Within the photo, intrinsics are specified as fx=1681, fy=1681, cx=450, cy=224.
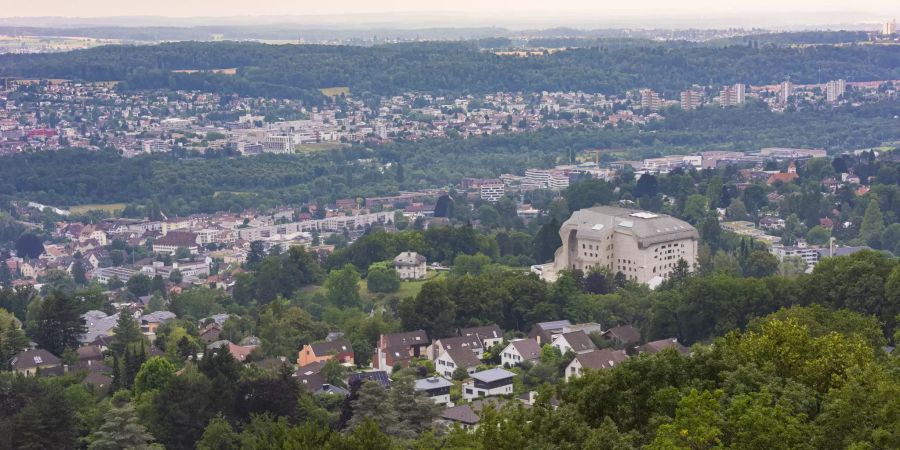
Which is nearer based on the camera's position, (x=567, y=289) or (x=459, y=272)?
(x=567, y=289)

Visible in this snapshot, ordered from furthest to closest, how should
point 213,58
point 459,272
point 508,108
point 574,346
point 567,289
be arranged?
point 213,58, point 508,108, point 459,272, point 567,289, point 574,346

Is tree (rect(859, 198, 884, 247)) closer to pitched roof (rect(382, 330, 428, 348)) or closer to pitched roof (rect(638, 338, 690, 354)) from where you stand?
pitched roof (rect(638, 338, 690, 354))

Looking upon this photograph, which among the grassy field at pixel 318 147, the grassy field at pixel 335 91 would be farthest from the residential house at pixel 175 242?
the grassy field at pixel 335 91

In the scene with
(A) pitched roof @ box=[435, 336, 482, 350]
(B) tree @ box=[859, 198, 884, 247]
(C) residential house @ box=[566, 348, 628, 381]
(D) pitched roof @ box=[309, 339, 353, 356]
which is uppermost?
(C) residential house @ box=[566, 348, 628, 381]

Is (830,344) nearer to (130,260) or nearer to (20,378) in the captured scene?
(20,378)

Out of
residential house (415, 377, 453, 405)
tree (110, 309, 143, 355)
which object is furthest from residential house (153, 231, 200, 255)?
residential house (415, 377, 453, 405)

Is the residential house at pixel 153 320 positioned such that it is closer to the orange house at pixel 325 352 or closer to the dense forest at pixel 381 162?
the orange house at pixel 325 352

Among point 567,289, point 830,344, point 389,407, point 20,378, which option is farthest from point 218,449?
point 567,289

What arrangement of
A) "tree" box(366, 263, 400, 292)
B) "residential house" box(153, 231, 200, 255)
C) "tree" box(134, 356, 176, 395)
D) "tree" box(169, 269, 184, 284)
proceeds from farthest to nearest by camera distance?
1. "residential house" box(153, 231, 200, 255)
2. "tree" box(169, 269, 184, 284)
3. "tree" box(366, 263, 400, 292)
4. "tree" box(134, 356, 176, 395)
